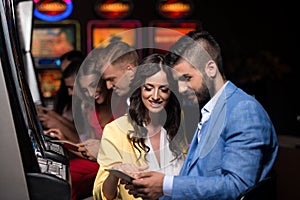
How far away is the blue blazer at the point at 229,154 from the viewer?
1.40 meters

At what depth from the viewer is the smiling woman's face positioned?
1583 mm

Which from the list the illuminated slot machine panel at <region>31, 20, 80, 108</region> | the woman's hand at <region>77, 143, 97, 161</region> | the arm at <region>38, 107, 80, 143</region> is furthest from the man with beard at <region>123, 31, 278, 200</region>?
the illuminated slot machine panel at <region>31, 20, 80, 108</region>

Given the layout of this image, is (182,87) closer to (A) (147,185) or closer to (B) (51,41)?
(A) (147,185)

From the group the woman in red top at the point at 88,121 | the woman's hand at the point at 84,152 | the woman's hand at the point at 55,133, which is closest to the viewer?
the woman in red top at the point at 88,121

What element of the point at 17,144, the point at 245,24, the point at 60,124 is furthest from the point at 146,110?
the point at 245,24

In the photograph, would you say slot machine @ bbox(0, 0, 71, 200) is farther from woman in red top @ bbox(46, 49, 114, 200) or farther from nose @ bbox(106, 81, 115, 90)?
nose @ bbox(106, 81, 115, 90)

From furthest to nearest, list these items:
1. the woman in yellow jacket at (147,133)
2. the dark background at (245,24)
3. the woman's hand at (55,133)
Answer: the dark background at (245,24)
the woman's hand at (55,133)
the woman in yellow jacket at (147,133)

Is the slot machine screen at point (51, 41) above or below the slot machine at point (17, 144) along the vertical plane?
below

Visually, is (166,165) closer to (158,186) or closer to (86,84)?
(158,186)

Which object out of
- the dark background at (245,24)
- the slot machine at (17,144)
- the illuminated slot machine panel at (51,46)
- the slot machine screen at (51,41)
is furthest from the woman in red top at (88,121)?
the dark background at (245,24)

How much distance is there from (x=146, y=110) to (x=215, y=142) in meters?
0.25

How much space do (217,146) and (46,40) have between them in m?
4.17

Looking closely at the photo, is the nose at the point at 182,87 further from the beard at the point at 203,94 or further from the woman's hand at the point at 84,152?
the woman's hand at the point at 84,152

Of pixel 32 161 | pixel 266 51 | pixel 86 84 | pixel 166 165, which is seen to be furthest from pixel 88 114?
pixel 266 51
